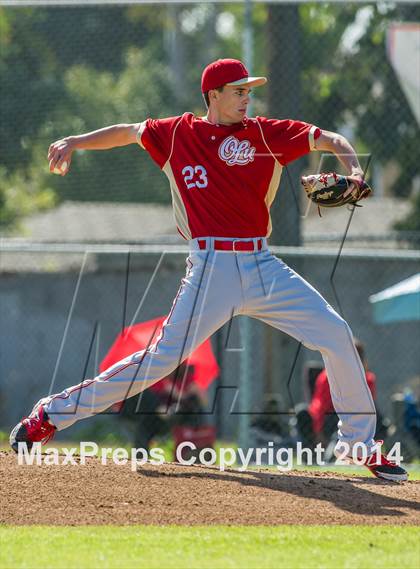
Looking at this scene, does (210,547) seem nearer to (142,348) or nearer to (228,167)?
(228,167)

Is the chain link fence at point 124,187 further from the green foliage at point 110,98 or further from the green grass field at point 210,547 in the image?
the green grass field at point 210,547

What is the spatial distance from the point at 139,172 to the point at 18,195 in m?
5.13

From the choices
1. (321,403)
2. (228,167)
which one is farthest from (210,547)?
(321,403)

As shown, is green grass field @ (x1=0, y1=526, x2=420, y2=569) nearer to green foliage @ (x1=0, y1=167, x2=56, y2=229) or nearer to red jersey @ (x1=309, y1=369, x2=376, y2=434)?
red jersey @ (x1=309, y1=369, x2=376, y2=434)

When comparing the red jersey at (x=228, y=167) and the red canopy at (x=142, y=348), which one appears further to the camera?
the red canopy at (x=142, y=348)

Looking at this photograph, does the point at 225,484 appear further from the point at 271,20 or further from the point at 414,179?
the point at 414,179

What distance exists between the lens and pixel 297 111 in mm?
11453

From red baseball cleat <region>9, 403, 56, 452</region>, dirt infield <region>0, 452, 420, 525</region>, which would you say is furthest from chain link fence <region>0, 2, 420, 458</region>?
red baseball cleat <region>9, 403, 56, 452</region>

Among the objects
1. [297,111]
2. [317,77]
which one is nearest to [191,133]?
[297,111]

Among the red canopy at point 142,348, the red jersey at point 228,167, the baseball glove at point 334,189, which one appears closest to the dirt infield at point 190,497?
the red jersey at point 228,167

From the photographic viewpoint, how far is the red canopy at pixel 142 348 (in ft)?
28.4

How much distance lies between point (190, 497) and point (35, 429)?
3.15 ft

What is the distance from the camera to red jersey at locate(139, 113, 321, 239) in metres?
5.97

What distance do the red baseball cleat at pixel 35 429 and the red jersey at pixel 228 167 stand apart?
126 cm
